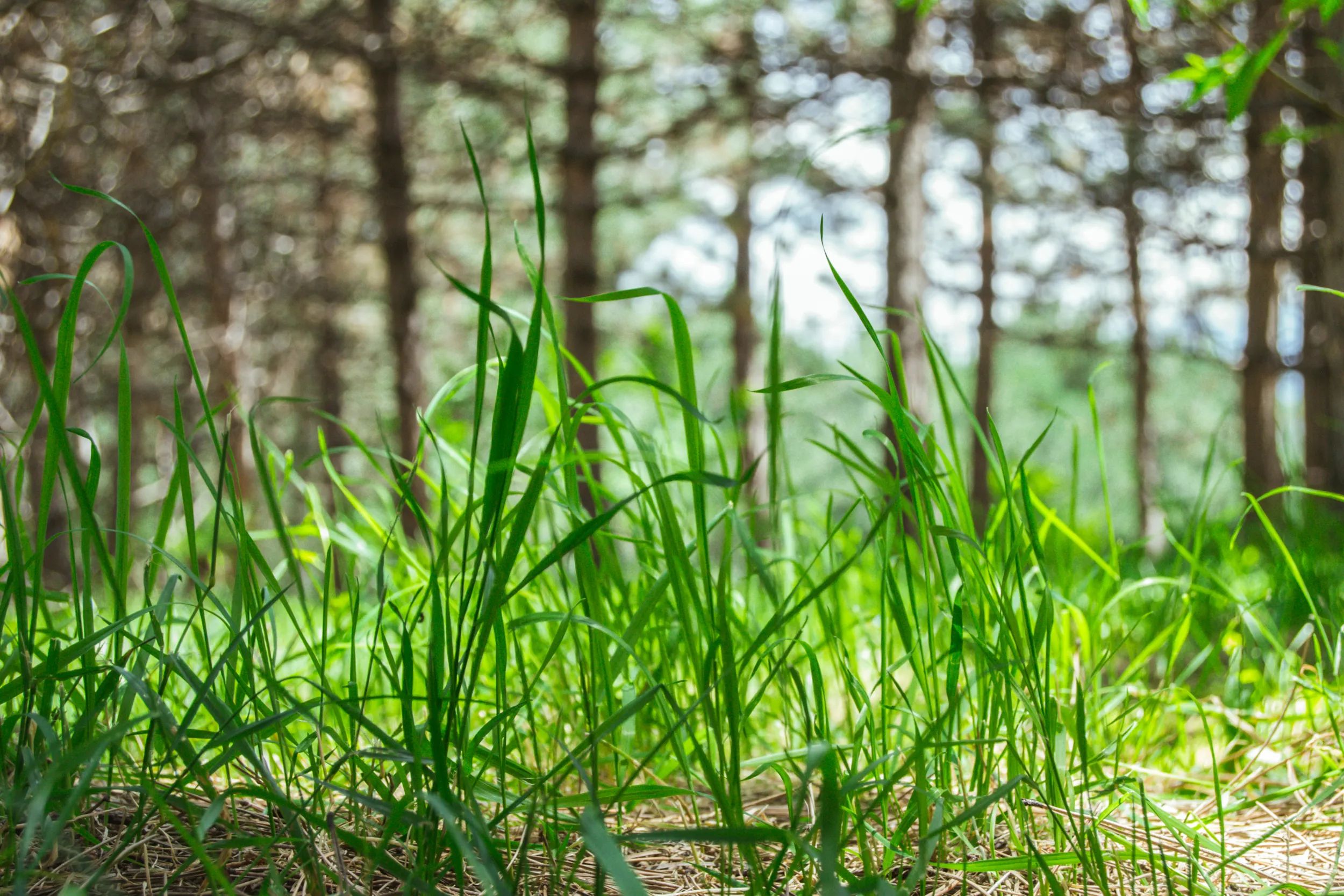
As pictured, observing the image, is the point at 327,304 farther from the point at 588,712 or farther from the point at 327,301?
the point at 588,712

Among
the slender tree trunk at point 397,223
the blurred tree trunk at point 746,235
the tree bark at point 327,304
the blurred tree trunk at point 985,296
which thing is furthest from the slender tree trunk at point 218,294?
the blurred tree trunk at point 985,296

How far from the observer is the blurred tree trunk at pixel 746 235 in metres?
5.23

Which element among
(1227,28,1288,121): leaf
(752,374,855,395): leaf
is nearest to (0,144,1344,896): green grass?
(752,374,855,395): leaf

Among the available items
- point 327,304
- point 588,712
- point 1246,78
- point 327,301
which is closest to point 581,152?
point 327,301

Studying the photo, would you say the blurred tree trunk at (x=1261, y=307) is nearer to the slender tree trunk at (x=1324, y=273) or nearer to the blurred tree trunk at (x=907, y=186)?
the slender tree trunk at (x=1324, y=273)

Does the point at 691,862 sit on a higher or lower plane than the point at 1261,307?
lower

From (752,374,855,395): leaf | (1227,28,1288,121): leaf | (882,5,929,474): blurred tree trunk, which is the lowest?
(752,374,855,395): leaf

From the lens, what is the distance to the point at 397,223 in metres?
5.06

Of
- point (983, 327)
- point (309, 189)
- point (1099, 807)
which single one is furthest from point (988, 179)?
point (1099, 807)

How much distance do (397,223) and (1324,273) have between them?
4.49 metres

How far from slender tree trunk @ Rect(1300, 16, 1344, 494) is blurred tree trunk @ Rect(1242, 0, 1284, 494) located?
0.50ft

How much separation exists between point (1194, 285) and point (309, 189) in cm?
945

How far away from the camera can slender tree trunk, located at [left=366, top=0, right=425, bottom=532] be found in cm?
505

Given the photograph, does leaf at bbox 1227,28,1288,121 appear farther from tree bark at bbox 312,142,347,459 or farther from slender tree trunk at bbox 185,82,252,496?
tree bark at bbox 312,142,347,459
